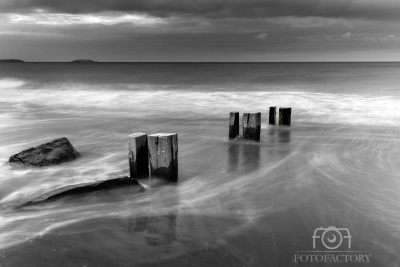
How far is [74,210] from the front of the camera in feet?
14.8

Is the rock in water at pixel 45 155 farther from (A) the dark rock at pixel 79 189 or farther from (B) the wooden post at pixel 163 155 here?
(B) the wooden post at pixel 163 155

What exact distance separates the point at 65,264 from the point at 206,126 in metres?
8.21

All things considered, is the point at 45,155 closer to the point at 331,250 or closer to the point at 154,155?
the point at 154,155

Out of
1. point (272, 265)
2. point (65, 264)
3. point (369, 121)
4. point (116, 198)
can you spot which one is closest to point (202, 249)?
point (272, 265)

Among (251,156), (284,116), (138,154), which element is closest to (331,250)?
(138,154)

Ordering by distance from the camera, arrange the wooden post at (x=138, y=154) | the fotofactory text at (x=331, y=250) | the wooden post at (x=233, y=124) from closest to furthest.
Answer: the fotofactory text at (x=331, y=250)
the wooden post at (x=138, y=154)
the wooden post at (x=233, y=124)

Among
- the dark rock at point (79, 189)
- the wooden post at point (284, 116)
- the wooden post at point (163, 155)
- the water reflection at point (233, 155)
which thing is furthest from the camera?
the wooden post at point (284, 116)

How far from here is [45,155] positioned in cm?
649

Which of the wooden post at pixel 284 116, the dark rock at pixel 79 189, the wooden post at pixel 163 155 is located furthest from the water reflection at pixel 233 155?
the wooden post at pixel 284 116

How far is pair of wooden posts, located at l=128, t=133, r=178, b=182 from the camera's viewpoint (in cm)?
524

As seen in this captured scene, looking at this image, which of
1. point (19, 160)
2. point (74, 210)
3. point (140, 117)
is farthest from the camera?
point (140, 117)

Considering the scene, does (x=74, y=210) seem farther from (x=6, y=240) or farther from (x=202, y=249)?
(x=202, y=249)

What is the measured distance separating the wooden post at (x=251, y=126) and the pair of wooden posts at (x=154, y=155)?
11.3 ft

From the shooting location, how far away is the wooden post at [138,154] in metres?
5.44
